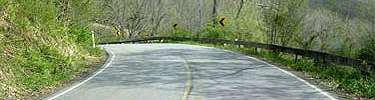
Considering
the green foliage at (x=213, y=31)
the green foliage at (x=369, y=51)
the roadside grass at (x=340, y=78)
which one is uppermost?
the green foliage at (x=213, y=31)

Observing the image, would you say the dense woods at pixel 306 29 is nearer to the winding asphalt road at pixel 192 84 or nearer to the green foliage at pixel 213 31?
the green foliage at pixel 213 31

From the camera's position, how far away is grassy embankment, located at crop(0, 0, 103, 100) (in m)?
10.4

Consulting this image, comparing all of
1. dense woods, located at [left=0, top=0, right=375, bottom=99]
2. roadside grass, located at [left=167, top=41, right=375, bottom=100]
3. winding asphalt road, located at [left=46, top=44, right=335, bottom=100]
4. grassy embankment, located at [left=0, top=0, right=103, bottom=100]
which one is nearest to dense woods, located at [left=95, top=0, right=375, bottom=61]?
dense woods, located at [left=0, top=0, right=375, bottom=99]

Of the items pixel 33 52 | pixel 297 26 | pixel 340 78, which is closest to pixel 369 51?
pixel 340 78

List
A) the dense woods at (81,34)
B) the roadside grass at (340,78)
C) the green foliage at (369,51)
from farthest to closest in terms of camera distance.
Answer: the green foliage at (369,51)
the dense woods at (81,34)
the roadside grass at (340,78)

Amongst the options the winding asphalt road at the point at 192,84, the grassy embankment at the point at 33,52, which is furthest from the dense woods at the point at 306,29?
the grassy embankment at the point at 33,52

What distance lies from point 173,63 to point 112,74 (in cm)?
395

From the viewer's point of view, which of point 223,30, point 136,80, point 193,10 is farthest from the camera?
point 193,10

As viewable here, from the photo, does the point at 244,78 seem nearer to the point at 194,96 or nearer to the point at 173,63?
the point at 194,96

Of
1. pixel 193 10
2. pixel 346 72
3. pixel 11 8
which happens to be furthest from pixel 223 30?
pixel 193 10

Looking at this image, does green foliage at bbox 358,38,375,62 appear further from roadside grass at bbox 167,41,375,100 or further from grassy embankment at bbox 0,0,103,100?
grassy embankment at bbox 0,0,103,100

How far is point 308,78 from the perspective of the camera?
12.9 metres

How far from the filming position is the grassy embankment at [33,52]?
10.4m

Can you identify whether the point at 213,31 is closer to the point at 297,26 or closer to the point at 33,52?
the point at 297,26
